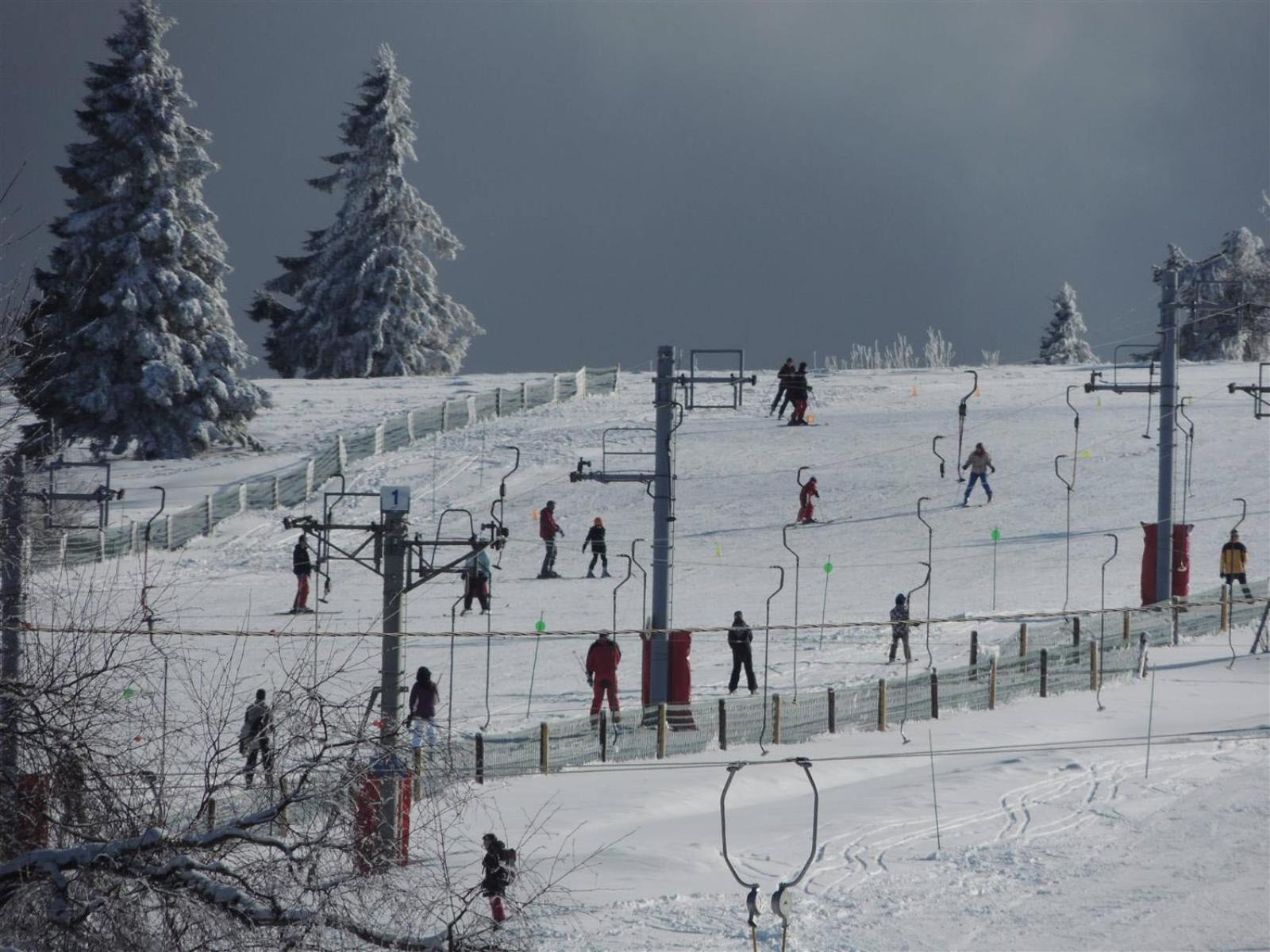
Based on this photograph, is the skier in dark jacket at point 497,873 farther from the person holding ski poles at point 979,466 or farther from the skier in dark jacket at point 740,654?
the person holding ski poles at point 979,466

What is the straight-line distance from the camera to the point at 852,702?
65.4 feet

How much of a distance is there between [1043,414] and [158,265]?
26685mm

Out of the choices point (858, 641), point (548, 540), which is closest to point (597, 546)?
point (548, 540)

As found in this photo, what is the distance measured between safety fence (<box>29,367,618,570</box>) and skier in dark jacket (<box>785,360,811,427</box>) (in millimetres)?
10177

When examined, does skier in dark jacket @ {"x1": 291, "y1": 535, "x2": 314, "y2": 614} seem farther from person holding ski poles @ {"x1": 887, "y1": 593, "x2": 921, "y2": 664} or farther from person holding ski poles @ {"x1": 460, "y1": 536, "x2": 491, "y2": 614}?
person holding ski poles @ {"x1": 887, "y1": 593, "x2": 921, "y2": 664}

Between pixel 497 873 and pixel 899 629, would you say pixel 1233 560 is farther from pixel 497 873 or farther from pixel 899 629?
pixel 497 873

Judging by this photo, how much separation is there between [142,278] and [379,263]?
19.9 m

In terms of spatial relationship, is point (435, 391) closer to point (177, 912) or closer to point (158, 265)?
point (158, 265)

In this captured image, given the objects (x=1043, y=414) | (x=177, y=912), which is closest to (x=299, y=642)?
(x=177, y=912)

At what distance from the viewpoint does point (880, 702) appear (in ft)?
65.0

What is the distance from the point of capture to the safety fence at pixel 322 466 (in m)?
33.9

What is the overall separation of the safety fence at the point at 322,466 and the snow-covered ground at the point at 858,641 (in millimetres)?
810

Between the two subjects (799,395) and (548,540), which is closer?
(548,540)

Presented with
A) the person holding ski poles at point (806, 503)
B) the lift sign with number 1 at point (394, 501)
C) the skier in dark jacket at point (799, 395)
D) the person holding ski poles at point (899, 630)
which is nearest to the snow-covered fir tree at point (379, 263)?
the skier in dark jacket at point (799, 395)
